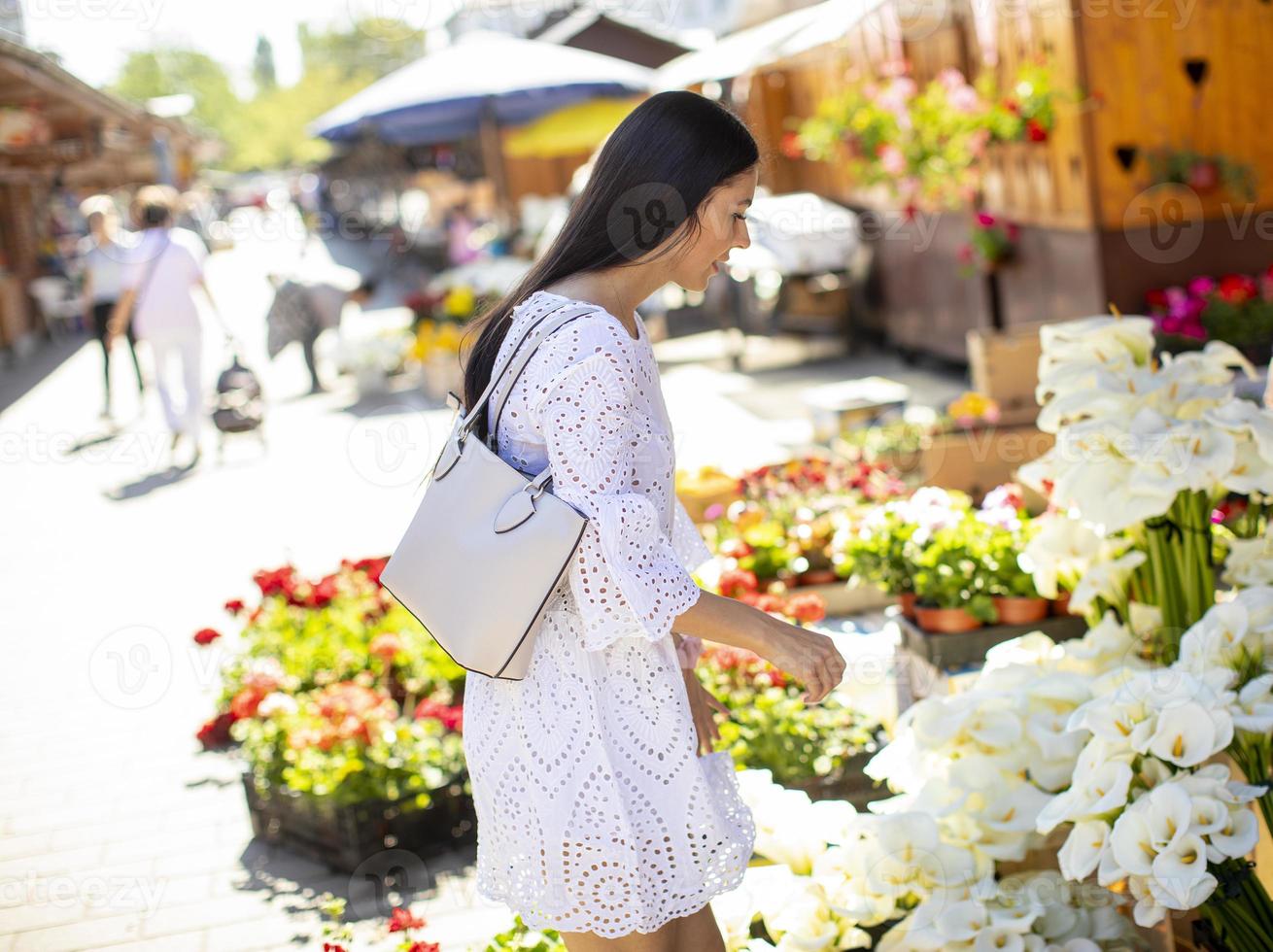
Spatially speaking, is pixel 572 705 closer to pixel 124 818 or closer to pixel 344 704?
pixel 344 704

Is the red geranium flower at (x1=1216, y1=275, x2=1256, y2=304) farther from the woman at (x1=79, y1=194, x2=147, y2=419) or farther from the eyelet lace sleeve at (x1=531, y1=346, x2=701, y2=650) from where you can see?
the woman at (x1=79, y1=194, x2=147, y2=419)

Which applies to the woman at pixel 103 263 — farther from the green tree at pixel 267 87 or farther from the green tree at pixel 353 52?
the green tree at pixel 267 87

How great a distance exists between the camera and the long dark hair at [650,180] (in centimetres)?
218

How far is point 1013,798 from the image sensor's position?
270cm

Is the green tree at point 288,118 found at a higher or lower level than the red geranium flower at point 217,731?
higher

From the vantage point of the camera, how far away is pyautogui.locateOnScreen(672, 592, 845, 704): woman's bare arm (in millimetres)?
2096

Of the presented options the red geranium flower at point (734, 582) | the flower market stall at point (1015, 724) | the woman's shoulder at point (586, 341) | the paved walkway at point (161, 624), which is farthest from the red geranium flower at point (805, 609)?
the woman's shoulder at point (586, 341)

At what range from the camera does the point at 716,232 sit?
223 cm

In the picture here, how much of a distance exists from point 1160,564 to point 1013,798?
664 mm

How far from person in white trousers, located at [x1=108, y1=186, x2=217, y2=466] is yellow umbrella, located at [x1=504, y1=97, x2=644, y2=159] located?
21.5 ft

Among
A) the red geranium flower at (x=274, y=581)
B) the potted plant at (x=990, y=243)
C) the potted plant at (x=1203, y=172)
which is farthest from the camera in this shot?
the potted plant at (x=990, y=243)

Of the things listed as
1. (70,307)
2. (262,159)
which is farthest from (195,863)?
(262,159)

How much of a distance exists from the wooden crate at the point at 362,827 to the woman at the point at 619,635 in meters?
2.00

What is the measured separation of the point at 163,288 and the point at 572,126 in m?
7.26
